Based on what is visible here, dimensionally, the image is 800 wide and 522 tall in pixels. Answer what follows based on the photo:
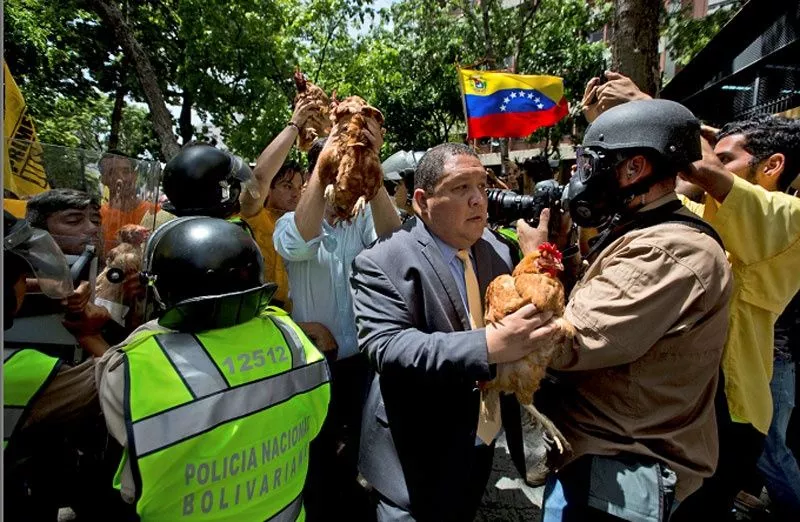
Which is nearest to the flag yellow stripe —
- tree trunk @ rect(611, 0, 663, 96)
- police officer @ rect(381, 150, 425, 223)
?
tree trunk @ rect(611, 0, 663, 96)

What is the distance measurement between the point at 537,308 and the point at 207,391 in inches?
38.1

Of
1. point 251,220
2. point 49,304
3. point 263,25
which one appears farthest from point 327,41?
point 49,304

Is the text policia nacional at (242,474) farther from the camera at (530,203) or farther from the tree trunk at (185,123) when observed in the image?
the tree trunk at (185,123)

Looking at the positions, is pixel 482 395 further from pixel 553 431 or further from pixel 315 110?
pixel 315 110

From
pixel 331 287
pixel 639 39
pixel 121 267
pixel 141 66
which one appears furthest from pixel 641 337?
pixel 141 66

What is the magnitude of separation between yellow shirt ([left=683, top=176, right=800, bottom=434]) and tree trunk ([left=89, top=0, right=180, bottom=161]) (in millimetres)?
8109

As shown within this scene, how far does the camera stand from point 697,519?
8.21ft

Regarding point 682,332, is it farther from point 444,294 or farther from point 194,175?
point 194,175

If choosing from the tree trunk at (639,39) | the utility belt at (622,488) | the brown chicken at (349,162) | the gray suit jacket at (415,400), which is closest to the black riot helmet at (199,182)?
the brown chicken at (349,162)

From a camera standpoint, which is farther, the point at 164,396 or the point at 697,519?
the point at 697,519

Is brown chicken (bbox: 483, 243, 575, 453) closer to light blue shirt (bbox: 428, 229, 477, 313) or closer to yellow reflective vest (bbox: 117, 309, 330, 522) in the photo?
light blue shirt (bbox: 428, 229, 477, 313)

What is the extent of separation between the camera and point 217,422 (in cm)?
150

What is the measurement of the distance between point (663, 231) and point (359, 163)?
3.83ft

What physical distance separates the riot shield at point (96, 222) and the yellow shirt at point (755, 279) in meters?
2.61
